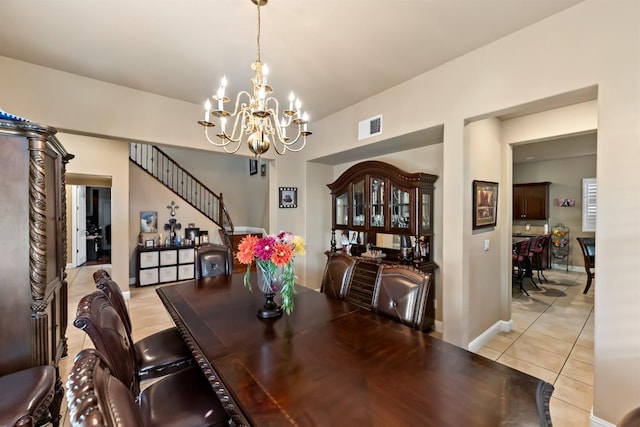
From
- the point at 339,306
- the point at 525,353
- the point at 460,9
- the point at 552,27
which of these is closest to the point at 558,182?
the point at 525,353

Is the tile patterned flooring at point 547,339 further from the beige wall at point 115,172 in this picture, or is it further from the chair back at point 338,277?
the chair back at point 338,277

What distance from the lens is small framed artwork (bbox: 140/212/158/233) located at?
565 centimetres

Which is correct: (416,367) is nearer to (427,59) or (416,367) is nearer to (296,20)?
(296,20)

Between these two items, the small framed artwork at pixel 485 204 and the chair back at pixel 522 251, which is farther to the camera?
the chair back at pixel 522 251

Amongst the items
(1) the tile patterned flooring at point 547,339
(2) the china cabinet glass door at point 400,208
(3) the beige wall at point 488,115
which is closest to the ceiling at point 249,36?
(3) the beige wall at point 488,115

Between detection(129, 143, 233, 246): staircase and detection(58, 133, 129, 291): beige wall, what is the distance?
6.35 ft

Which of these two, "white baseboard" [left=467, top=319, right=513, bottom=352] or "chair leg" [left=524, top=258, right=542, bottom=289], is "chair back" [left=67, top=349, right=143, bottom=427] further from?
"chair leg" [left=524, top=258, right=542, bottom=289]

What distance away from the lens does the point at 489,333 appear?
128 inches

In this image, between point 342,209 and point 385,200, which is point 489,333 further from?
point 342,209

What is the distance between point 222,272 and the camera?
314 cm

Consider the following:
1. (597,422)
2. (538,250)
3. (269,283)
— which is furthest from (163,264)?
(538,250)

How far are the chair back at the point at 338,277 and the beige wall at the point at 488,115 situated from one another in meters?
1.09

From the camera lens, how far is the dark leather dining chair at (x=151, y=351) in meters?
1.74

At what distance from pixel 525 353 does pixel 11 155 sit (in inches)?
184
